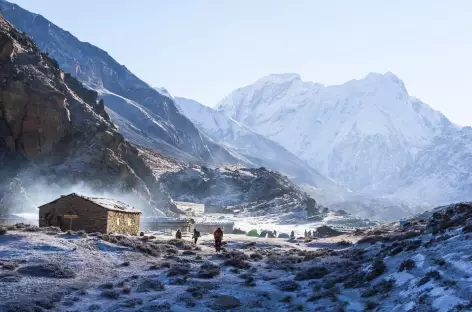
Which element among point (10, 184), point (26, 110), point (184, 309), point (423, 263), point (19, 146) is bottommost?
point (184, 309)

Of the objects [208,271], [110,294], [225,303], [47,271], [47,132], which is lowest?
[225,303]

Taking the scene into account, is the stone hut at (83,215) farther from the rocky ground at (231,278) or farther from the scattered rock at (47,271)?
the scattered rock at (47,271)

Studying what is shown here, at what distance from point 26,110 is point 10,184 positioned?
1558cm

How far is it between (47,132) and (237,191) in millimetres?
92067

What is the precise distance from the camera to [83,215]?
48.0 meters

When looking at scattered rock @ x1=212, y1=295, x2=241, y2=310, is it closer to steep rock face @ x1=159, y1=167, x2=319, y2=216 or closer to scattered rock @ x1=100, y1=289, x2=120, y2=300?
scattered rock @ x1=100, y1=289, x2=120, y2=300

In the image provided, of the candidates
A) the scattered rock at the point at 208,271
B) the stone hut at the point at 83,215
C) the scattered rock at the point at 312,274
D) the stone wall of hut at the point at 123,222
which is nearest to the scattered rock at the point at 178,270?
the scattered rock at the point at 208,271

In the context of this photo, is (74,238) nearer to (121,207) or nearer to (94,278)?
(94,278)

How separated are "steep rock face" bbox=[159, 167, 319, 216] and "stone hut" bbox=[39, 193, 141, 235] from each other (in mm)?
110916

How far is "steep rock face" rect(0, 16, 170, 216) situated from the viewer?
306ft

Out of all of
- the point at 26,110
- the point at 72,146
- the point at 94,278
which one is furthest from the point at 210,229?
the point at 94,278

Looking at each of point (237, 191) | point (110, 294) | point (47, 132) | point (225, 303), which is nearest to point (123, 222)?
point (110, 294)

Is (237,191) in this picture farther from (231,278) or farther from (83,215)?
(231,278)

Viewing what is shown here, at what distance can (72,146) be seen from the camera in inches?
4038
